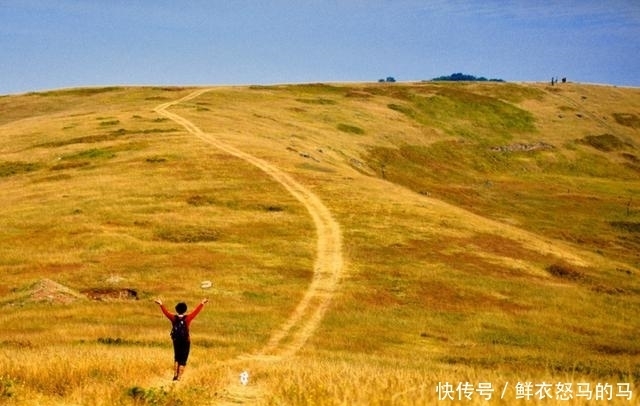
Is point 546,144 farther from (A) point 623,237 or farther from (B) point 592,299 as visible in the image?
(B) point 592,299

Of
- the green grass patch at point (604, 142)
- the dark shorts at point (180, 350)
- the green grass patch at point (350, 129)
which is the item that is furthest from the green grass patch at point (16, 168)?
the green grass patch at point (604, 142)

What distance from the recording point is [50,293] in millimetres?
36406

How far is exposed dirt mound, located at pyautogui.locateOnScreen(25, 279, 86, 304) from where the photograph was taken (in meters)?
35.8

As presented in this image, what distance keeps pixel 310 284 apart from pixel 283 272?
8.65 feet

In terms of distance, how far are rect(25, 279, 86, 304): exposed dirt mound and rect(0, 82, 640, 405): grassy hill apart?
0.47 ft

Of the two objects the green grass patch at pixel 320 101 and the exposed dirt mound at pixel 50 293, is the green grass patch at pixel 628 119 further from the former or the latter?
the exposed dirt mound at pixel 50 293

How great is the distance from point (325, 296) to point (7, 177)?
50.5 meters

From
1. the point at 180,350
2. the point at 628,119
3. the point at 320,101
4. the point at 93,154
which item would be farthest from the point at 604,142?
the point at 180,350

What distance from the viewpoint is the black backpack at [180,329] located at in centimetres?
1903

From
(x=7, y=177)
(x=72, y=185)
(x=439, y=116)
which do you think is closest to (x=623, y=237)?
(x=72, y=185)

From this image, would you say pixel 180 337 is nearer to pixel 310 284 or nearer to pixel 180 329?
pixel 180 329

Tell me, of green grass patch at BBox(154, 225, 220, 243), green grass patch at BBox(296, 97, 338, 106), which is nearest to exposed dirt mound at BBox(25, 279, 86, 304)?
green grass patch at BBox(154, 225, 220, 243)

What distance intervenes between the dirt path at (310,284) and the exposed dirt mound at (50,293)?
11.4 meters

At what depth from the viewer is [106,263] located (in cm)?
4328
